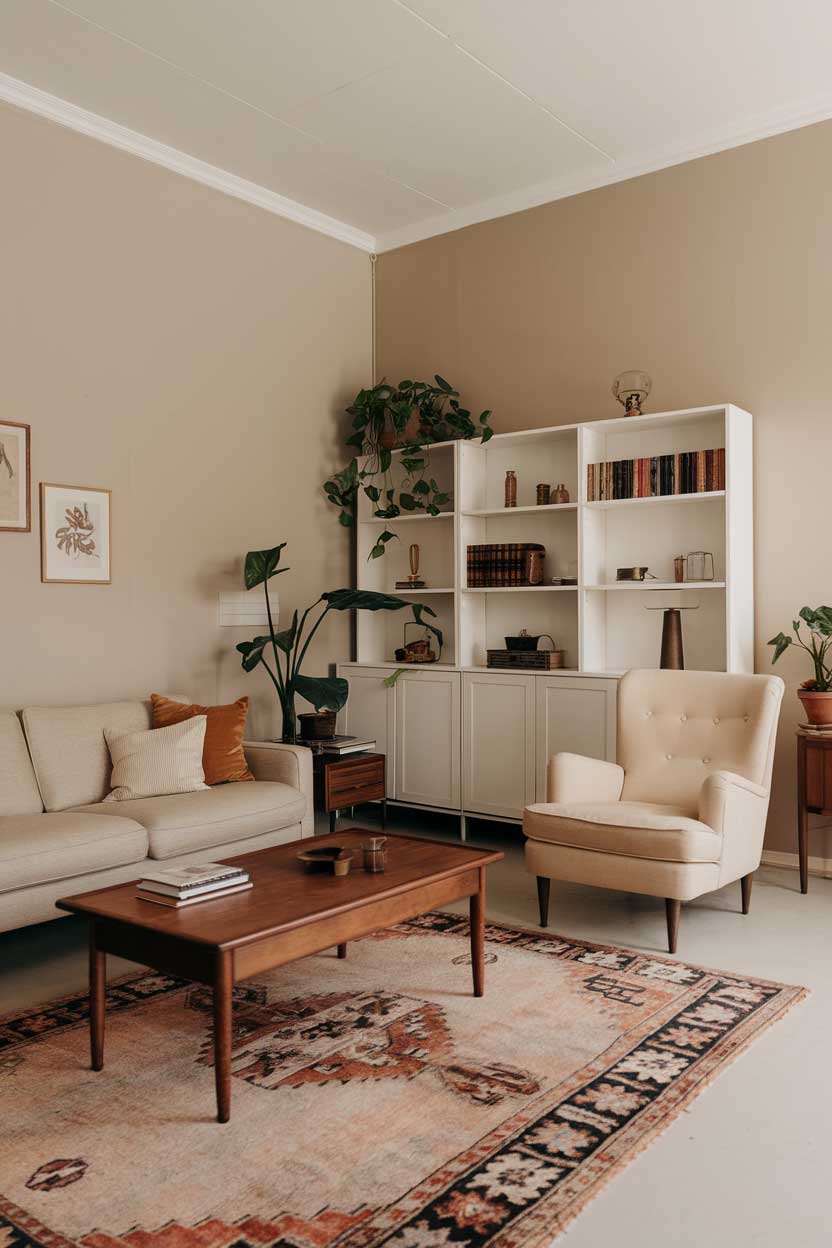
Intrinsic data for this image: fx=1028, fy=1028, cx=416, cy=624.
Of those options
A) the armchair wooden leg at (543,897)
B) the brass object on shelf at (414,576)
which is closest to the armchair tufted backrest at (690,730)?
the armchair wooden leg at (543,897)

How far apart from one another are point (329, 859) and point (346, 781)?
82.4 inches

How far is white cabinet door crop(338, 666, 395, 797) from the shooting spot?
18.1 feet

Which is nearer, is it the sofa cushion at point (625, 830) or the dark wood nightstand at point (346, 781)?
the sofa cushion at point (625, 830)

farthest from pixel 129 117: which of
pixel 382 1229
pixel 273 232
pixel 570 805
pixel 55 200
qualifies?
pixel 382 1229

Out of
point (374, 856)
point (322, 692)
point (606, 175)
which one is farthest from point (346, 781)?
point (606, 175)

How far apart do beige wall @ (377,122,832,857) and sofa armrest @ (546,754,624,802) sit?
3.23 feet

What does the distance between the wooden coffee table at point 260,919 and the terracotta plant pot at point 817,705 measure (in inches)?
70.5

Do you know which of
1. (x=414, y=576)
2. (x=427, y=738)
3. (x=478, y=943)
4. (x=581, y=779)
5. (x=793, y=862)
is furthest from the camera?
(x=414, y=576)

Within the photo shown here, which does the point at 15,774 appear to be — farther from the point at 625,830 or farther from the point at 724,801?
the point at 724,801

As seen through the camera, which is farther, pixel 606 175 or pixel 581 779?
pixel 606 175

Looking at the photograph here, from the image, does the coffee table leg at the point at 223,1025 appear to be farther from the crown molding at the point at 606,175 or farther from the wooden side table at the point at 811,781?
the crown molding at the point at 606,175

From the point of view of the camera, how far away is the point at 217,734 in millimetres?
4406

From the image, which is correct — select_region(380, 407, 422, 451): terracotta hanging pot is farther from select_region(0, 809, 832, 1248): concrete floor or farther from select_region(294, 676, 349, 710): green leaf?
select_region(0, 809, 832, 1248): concrete floor

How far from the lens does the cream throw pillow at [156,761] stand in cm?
408
